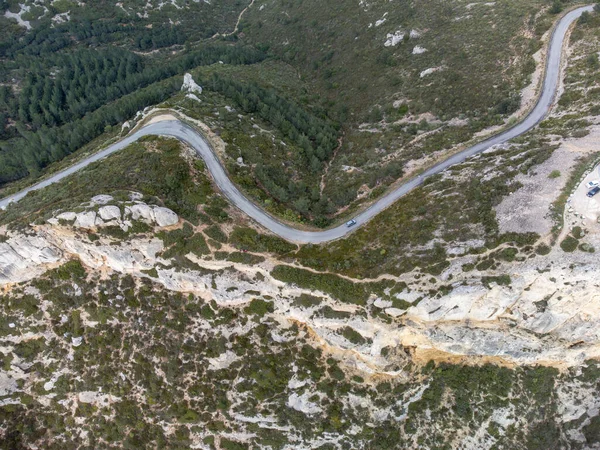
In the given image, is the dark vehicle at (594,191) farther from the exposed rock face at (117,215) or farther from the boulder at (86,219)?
the boulder at (86,219)

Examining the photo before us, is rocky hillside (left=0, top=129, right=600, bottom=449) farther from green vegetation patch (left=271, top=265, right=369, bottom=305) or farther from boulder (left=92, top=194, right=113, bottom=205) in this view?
boulder (left=92, top=194, right=113, bottom=205)

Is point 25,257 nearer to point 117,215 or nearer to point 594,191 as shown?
point 117,215

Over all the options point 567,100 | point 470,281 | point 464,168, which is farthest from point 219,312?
point 567,100

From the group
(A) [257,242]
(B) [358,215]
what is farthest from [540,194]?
(A) [257,242]

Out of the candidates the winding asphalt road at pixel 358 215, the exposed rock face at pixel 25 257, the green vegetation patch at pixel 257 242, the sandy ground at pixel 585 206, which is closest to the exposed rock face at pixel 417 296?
the exposed rock face at pixel 25 257

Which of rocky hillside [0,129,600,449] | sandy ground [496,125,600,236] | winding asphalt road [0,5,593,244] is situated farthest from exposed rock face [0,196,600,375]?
winding asphalt road [0,5,593,244]
